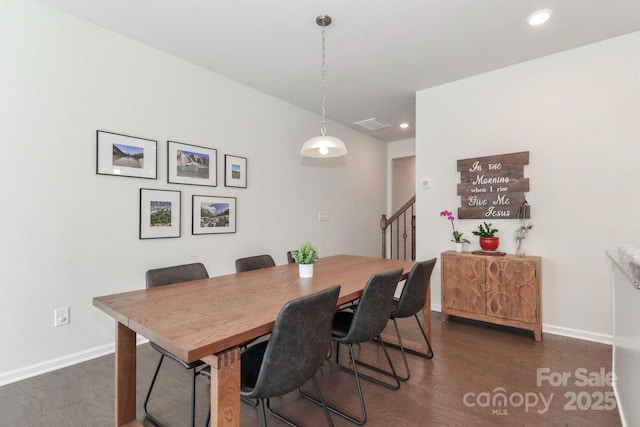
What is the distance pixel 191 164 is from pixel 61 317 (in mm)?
1686

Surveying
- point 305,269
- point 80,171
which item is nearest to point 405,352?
point 305,269

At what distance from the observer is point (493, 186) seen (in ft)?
11.0

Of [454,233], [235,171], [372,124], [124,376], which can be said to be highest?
[372,124]

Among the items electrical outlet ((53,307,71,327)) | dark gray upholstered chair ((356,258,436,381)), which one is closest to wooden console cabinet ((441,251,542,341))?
dark gray upholstered chair ((356,258,436,381))

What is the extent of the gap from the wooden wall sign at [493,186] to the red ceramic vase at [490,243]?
282mm

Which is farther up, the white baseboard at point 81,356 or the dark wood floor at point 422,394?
the white baseboard at point 81,356

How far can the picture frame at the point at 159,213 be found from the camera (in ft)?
9.37

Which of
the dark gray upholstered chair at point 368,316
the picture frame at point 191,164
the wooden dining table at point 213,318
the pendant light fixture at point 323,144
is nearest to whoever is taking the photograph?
the wooden dining table at point 213,318

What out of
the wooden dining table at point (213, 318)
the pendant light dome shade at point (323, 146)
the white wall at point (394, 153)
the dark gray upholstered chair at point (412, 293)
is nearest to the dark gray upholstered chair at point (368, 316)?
the wooden dining table at point (213, 318)

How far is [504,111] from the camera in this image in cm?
334

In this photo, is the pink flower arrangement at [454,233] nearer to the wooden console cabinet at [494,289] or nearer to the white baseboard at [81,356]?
the wooden console cabinet at [494,289]

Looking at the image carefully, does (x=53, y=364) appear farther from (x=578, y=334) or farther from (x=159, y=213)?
(x=578, y=334)

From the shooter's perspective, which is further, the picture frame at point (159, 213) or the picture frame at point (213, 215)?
the picture frame at point (213, 215)

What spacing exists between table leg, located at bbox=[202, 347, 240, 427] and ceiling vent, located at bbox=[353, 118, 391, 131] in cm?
439
